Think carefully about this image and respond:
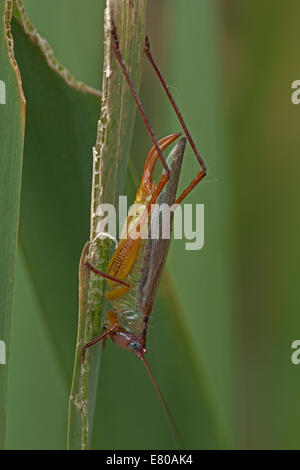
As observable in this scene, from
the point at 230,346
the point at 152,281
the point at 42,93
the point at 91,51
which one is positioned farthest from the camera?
the point at 230,346

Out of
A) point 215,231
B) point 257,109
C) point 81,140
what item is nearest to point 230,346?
point 215,231

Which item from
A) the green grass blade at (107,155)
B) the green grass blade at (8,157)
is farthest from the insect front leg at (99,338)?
the green grass blade at (8,157)

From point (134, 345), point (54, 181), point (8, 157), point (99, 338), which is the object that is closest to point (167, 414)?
point (134, 345)

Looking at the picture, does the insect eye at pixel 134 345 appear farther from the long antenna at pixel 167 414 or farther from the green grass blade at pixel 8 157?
the green grass blade at pixel 8 157

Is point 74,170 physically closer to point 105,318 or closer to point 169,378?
point 105,318

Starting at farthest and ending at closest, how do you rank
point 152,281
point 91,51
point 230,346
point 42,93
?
point 230,346
point 91,51
point 152,281
point 42,93

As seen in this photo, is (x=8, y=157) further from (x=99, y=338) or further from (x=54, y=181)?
(x=99, y=338)

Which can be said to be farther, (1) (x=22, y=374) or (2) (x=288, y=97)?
(2) (x=288, y=97)
